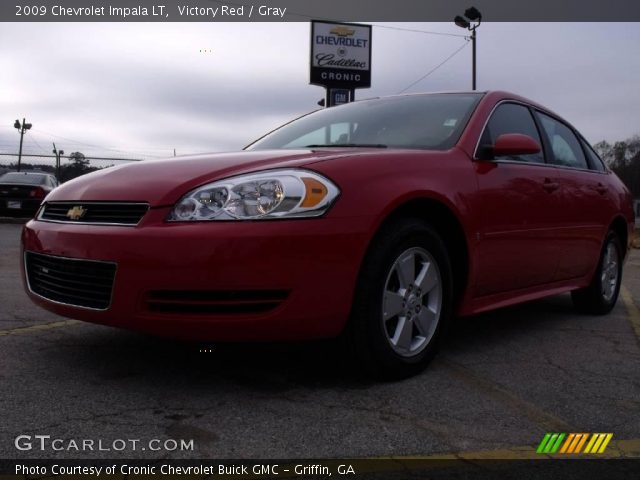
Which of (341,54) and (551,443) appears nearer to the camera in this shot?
(551,443)

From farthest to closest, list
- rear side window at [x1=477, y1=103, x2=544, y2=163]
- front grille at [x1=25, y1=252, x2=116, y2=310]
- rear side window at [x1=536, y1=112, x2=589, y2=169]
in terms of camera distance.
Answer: rear side window at [x1=536, y1=112, x2=589, y2=169] < rear side window at [x1=477, y1=103, x2=544, y2=163] < front grille at [x1=25, y1=252, x2=116, y2=310]

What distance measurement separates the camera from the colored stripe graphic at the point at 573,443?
2338 mm

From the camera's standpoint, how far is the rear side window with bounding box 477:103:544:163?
377 centimetres

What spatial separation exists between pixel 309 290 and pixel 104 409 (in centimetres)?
90

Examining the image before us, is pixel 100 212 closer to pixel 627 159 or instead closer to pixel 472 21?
pixel 472 21

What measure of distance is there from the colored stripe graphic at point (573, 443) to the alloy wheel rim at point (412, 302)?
31.3 inches

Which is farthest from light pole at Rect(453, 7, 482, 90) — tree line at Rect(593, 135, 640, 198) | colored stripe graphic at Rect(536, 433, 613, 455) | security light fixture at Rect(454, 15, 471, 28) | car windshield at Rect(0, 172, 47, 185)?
tree line at Rect(593, 135, 640, 198)

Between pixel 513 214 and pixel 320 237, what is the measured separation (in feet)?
5.00

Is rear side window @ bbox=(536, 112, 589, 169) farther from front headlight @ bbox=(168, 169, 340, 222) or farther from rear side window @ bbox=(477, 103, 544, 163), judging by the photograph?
front headlight @ bbox=(168, 169, 340, 222)

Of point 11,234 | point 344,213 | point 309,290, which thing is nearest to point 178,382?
point 309,290

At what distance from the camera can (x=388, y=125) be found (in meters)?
3.85

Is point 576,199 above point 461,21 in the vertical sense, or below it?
below

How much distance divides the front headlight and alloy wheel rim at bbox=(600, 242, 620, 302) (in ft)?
10.5

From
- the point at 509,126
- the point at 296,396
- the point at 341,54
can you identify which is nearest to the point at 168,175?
the point at 296,396
